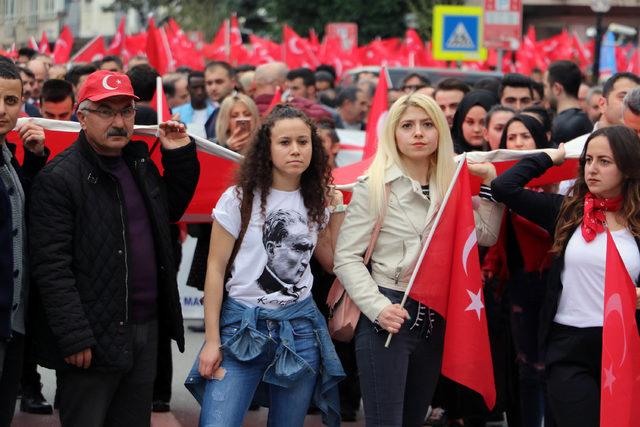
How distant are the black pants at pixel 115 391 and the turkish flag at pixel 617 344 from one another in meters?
1.91

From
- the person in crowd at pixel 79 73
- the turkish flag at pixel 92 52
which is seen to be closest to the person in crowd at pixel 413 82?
the person in crowd at pixel 79 73

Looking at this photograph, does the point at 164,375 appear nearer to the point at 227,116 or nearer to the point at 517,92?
the point at 227,116

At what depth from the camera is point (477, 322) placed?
18.3 ft

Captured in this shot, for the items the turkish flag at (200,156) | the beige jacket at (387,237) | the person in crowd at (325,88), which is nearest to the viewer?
the beige jacket at (387,237)

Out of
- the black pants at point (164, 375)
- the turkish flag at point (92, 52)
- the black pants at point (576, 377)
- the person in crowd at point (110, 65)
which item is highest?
the turkish flag at point (92, 52)

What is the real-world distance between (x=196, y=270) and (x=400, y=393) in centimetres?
252

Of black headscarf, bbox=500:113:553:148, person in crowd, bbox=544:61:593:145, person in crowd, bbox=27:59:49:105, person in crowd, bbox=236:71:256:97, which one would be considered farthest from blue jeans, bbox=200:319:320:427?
person in crowd, bbox=27:59:49:105

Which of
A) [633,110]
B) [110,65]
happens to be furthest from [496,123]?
[110,65]

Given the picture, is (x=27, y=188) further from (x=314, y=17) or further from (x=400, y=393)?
(x=314, y=17)

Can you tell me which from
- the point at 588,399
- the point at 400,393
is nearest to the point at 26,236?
the point at 400,393

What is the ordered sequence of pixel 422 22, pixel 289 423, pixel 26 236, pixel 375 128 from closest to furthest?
1. pixel 26 236
2. pixel 289 423
3. pixel 375 128
4. pixel 422 22

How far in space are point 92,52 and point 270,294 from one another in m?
14.0

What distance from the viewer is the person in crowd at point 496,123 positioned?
296 inches

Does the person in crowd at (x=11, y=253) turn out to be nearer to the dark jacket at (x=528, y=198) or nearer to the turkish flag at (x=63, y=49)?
the dark jacket at (x=528, y=198)
